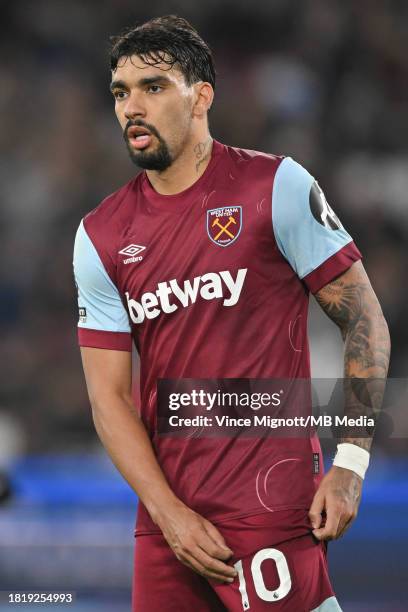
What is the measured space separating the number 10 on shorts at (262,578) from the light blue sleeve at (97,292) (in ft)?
2.51

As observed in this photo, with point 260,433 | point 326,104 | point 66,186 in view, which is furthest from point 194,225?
point 326,104

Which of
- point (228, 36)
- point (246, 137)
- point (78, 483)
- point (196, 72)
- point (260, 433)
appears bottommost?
point (78, 483)

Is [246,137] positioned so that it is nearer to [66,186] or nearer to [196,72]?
[66,186]

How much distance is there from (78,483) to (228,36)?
4979 mm

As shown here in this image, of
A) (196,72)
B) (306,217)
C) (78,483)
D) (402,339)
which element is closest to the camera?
(306,217)

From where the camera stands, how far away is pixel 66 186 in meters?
8.03

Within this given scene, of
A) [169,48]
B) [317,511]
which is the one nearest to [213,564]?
[317,511]

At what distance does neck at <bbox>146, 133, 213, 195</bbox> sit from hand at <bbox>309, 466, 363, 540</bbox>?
0.91 metres

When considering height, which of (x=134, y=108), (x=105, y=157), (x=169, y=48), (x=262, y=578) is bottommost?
(x=262, y=578)

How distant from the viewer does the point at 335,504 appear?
2.80 m

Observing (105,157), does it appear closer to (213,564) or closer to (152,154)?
(152,154)

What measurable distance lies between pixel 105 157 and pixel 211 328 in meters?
5.44

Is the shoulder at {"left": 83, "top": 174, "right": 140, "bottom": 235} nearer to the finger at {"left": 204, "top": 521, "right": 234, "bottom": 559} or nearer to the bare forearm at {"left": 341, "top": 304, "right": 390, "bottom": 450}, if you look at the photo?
the bare forearm at {"left": 341, "top": 304, "right": 390, "bottom": 450}
